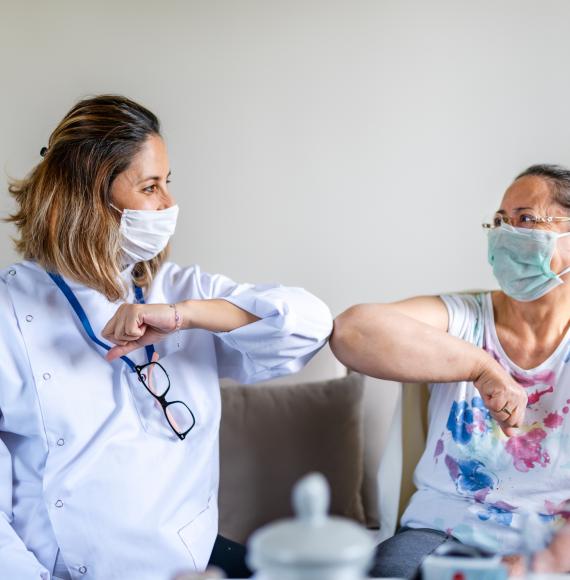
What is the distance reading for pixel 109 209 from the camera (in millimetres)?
1624

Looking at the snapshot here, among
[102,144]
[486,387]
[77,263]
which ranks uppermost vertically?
[102,144]

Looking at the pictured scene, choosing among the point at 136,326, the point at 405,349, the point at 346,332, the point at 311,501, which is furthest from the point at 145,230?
the point at 311,501

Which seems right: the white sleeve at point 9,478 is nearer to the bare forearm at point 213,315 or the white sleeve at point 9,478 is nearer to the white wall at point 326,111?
the bare forearm at point 213,315

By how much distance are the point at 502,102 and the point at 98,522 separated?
159 centimetres

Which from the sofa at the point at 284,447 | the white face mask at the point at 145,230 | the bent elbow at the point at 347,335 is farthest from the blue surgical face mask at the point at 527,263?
the white face mask at the point at 145,230

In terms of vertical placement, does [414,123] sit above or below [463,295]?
above

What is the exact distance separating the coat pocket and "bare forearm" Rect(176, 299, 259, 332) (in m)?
0.40

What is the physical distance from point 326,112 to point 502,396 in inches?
42.6

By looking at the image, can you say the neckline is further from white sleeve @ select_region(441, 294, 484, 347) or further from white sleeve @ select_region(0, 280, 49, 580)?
white sleeve @ select_region(0, 280, 49, 580)

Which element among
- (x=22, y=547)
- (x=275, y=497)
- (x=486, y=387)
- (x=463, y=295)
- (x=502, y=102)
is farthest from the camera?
(x=502, y=102)

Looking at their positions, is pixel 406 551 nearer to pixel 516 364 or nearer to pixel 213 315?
pixel 516 364

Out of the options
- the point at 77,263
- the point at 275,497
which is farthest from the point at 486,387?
the point at 77,263

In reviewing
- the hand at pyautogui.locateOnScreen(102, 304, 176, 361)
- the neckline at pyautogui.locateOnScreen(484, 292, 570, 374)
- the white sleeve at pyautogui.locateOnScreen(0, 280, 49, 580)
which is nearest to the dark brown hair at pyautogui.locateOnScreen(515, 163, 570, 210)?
the neckline at pyautogui.locateOnScreen(484, 292, 570, 374)

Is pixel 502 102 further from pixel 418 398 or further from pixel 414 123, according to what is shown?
pixel 418 398
